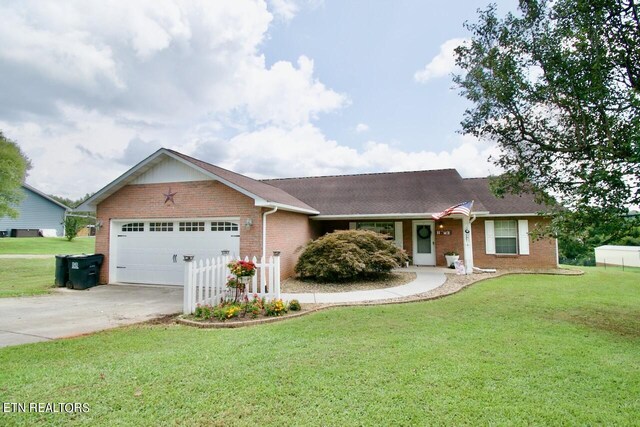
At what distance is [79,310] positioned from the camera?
25.7 feet

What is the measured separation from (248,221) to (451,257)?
9683 mm

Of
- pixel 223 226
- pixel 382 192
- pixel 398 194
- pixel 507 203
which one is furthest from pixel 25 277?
pixel 507 203

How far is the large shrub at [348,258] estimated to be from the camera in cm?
1130

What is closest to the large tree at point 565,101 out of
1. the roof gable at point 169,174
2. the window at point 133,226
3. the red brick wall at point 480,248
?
the red brick wall at point 480,248

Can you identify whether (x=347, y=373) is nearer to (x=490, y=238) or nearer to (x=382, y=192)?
(x=382, y=192)

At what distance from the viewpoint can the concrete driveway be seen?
605cm

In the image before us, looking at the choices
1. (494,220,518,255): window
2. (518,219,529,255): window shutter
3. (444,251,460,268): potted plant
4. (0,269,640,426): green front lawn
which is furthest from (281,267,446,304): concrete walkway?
(518,219,529,255): window shutter

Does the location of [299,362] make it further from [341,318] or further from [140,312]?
[140,312]

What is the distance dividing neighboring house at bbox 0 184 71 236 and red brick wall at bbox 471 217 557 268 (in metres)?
35.0

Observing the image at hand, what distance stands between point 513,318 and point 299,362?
4876 millimetres

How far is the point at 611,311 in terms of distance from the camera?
7445 millimetres

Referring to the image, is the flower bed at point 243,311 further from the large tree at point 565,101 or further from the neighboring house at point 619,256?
the neighboring house at point 619,256

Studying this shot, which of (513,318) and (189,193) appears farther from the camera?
(189,193)

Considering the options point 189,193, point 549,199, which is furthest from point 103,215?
point 549,199
